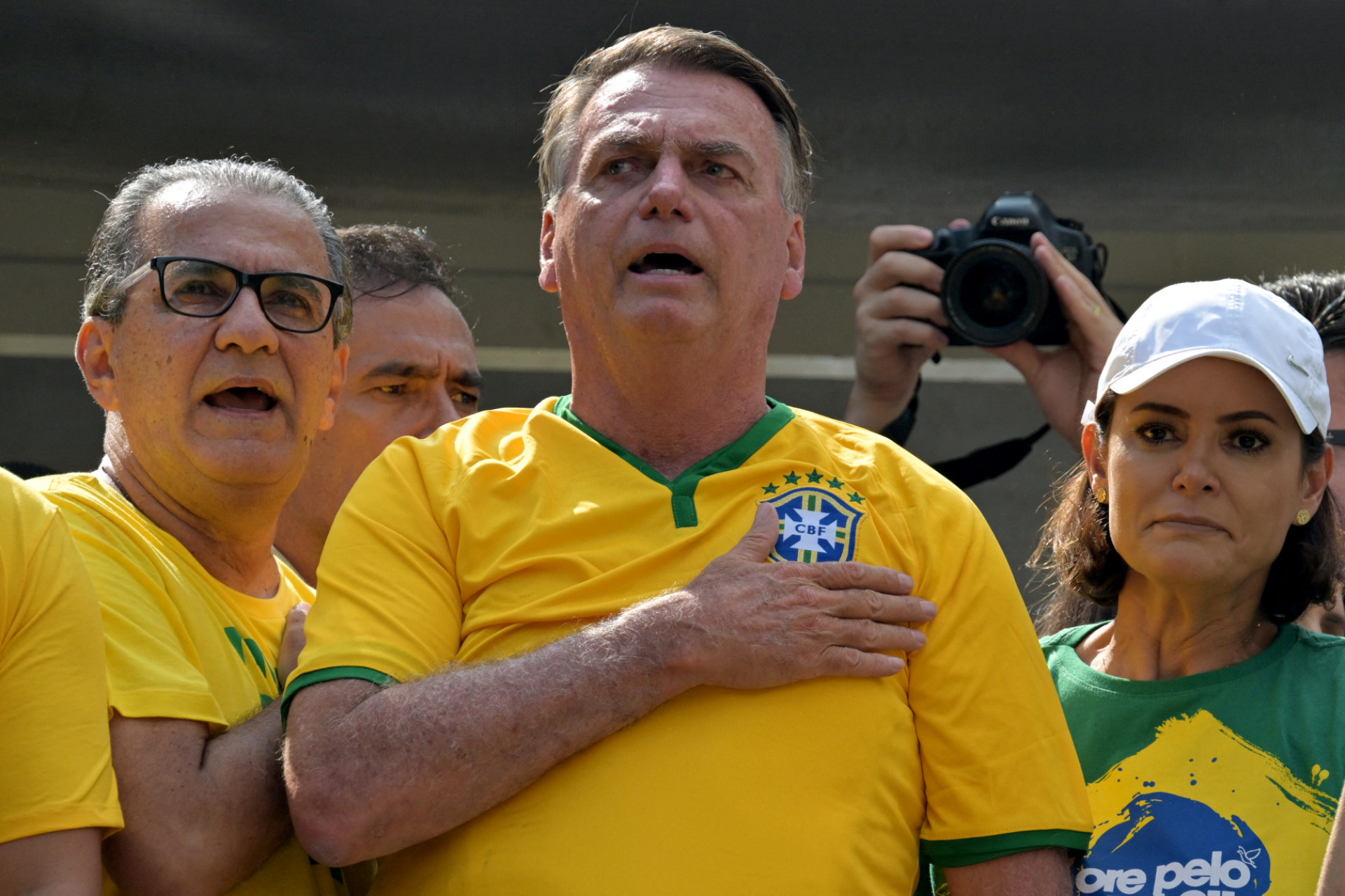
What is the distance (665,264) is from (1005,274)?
1.22 m

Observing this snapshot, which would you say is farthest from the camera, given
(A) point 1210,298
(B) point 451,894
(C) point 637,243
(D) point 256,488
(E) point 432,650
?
(D) point 256,488

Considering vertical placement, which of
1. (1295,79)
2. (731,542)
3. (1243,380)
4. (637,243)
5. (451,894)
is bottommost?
(451,894)

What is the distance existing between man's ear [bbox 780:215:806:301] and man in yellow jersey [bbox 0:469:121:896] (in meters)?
1.02

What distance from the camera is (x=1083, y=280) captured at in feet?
9.16

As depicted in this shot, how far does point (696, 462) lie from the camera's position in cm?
183

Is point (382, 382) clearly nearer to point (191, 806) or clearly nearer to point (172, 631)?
point (172, 631)

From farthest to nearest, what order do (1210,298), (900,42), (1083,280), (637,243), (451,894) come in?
(900,42), (1083,280), (1210,298), (637,243), (451,894)

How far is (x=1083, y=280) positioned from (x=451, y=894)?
1.86m

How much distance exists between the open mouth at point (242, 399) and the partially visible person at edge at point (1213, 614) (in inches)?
49.2

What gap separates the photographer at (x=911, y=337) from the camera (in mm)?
2773

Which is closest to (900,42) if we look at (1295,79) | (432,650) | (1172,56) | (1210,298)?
(1172,56)

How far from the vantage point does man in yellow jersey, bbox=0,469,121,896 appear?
1.39 metres

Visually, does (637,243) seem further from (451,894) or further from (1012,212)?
(1012,212)

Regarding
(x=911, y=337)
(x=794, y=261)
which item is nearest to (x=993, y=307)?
(x=911, y=337)
